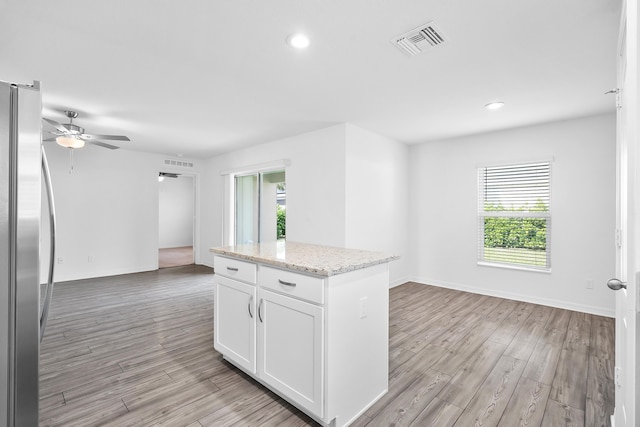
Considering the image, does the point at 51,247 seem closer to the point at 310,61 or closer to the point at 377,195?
the point at 310,61

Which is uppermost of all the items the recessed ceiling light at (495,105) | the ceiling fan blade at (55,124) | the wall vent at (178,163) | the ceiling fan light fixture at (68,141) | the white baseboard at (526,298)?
the recessed ceiling light at (495,105)

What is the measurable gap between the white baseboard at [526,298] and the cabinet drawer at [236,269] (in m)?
3.84

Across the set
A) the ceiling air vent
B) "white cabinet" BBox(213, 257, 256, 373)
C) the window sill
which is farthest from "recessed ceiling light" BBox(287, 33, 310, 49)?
the window sill

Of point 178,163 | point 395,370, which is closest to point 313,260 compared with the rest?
point 395,370

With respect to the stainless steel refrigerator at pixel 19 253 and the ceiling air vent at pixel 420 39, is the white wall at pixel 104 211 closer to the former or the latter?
the stainless steel refrigerator at pixel 19 253

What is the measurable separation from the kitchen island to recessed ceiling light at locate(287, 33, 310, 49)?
4.93 ft

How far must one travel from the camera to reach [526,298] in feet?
13.7

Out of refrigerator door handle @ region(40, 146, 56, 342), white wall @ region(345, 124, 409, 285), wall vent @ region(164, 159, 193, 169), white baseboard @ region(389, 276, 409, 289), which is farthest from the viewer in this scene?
wall vent @ region(164, 159, 193, 169)

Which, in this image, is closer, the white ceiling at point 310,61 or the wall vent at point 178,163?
the white ceiling at point 310,61

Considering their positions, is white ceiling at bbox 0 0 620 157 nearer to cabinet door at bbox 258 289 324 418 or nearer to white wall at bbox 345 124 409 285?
white wall at bbox 345 124 409 285

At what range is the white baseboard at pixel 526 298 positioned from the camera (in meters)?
3.67

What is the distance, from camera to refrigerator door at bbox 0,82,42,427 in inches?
42.7

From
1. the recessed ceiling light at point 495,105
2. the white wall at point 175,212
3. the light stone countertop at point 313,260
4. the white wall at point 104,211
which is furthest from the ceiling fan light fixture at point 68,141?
the white wall at point 175,212

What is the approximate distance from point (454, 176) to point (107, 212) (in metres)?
6.17
